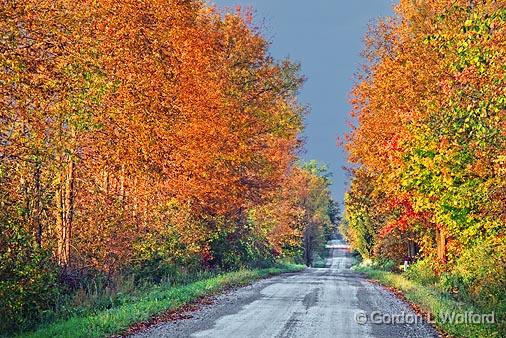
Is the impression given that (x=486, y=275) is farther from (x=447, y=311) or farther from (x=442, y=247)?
(x=442, y=247)

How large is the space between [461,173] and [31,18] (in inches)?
647

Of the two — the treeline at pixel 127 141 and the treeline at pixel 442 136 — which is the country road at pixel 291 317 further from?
the treeline at pixel 127 141

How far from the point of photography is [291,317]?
1611 centimetres

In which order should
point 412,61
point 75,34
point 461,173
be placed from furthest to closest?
point 412,61, point 461,173, point 75,34

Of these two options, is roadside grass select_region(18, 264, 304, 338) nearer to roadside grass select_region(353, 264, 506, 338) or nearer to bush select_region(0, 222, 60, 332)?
bush select_region(0, 222, 60, 332)

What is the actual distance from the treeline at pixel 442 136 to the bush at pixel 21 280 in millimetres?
9726

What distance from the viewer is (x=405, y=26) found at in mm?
31531

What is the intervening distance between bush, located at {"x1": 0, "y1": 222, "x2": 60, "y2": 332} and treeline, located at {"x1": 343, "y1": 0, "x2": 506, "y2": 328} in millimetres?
9726

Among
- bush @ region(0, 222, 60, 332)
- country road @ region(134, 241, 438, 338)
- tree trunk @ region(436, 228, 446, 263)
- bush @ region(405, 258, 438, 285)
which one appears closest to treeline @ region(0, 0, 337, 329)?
bush @ region(0, 222, 60, 332)

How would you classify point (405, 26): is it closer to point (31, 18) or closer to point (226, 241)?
point (226, 241)

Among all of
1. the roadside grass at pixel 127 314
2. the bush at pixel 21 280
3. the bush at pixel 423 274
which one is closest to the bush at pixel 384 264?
the bush at pixel 423 274

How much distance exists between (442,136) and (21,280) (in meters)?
12.3

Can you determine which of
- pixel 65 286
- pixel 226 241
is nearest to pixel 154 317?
pixel 65 286

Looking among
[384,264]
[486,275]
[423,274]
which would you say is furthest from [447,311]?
[384,264]
